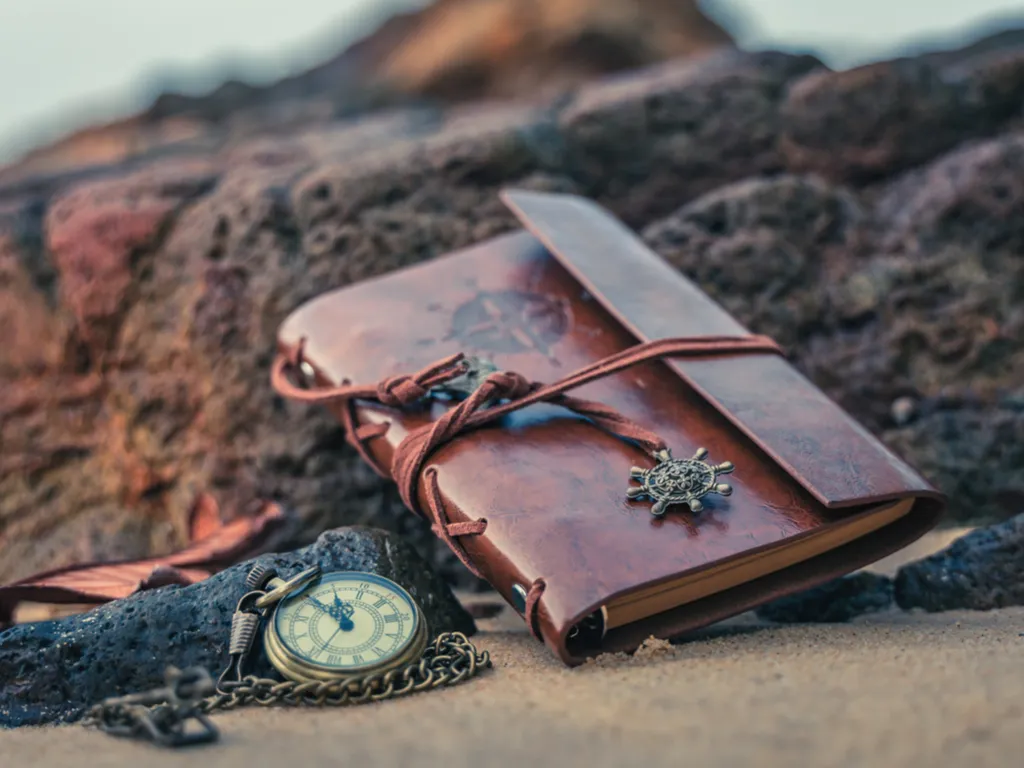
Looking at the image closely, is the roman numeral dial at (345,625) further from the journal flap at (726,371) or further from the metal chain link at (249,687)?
the journal flap at (726,371)

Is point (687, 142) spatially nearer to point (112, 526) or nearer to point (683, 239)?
point (683, 239)

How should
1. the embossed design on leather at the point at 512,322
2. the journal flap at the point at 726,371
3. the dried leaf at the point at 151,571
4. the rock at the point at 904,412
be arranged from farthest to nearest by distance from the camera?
the rock at the point at 904,412, the embossed design on leather at the point at 512,322, the dried leaf at the point at 151,571, the journal flap at the point at 726,371

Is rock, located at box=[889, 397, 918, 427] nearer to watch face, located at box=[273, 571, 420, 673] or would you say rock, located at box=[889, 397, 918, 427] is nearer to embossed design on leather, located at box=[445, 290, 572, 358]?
embossed design on leather, located at box=[445, 290, 572, 358]

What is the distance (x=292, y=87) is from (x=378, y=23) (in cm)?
164

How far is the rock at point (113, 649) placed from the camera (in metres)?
2.13

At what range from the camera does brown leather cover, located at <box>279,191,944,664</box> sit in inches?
86.8

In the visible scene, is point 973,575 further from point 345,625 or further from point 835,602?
point 345,625

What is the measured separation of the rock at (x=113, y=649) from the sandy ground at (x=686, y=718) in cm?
12

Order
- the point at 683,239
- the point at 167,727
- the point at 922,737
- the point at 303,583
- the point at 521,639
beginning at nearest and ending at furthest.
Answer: the point at 922,737, the point at 167,727, the point at 303,583, the point at 521,639, the point at 683,239

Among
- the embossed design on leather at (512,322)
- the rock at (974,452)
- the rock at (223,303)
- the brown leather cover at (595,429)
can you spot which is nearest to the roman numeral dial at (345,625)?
the brown leather cover at (595,429)

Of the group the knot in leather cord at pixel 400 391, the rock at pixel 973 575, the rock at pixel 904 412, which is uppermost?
the knot in leather cord at pixel 400 391

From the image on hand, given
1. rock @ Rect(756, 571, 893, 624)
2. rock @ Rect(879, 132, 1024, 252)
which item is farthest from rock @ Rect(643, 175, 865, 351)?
rock @ Rect(756, 571, 893, 624)

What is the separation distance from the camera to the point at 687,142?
438 centimetres

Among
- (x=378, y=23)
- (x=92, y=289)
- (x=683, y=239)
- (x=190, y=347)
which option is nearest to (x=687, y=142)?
(x=683, y=239)
